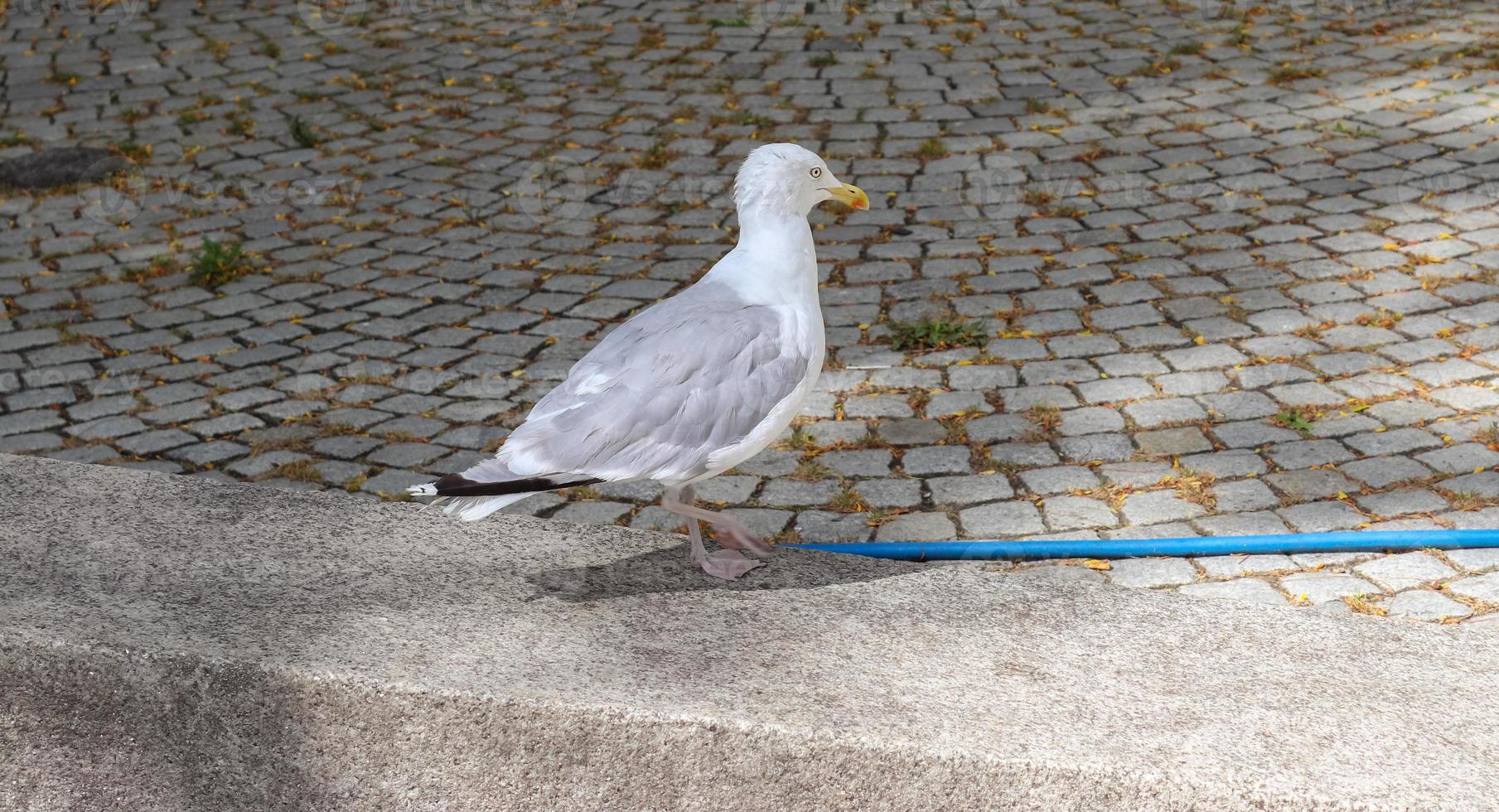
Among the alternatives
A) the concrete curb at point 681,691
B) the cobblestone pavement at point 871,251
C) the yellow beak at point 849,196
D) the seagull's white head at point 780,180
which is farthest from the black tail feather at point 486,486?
the cobblestone pavement at point 871,251

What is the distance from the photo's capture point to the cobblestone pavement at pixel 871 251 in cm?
471

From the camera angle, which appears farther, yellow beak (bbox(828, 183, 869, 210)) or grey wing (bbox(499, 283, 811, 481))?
yellow beak (bbox(828, 183, 869, 210))

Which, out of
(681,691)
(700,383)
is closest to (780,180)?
(700,383)

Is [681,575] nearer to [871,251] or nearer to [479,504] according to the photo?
[479,504]

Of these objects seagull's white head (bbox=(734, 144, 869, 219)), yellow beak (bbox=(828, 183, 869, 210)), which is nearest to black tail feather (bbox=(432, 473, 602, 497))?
seagull's white head (bbox=(734, 144, 869, 219))

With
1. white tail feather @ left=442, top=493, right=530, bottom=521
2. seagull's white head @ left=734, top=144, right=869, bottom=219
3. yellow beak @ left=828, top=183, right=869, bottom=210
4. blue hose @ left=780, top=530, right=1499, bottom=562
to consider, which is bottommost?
blue hose @ left=780, top=530, right=1499, bottom=562

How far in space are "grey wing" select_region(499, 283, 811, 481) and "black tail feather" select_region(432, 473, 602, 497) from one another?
0.04m

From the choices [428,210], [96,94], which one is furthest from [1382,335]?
[96,94]

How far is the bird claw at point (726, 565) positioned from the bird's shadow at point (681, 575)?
0.05ft

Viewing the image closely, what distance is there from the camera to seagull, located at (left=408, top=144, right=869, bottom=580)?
124 inches

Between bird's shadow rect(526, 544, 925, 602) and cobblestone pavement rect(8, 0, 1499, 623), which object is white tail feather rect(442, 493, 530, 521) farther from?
cobblestone pavement rect(8, 0, 1499, 623)

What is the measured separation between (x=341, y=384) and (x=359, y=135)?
3.07 meters

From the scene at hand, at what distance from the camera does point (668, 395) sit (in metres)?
3.27

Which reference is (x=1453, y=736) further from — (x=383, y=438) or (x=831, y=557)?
(x=383, y=438)
